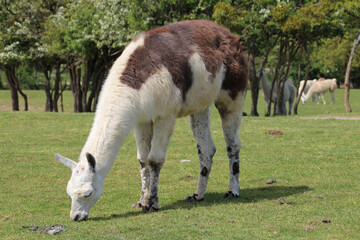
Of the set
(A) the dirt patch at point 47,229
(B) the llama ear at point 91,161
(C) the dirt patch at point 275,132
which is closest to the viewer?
(A) the dirt patch at point 47,229

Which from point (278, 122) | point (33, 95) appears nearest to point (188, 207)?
point (278, 122)

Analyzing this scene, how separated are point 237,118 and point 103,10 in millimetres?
19266

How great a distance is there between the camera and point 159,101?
714 centimetres

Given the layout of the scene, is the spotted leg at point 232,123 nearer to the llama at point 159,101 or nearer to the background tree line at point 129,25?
the llama at point 159,101

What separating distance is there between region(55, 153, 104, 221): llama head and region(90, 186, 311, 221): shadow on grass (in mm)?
526

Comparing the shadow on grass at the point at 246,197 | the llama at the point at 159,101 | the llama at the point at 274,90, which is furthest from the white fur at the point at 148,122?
the llama at the point at 274,90

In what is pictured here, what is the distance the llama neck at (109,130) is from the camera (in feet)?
21.7

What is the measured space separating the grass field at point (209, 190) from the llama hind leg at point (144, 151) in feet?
0.96

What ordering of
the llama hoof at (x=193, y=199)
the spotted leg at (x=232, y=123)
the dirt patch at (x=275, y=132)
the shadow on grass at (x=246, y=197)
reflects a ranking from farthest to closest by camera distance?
the dirt patch at (x=275, y=132) < the spotted leg at (x=232, y=123) < the llama hoof at (x=193, y=199) < the shadow on grass at (x=246, y=197)

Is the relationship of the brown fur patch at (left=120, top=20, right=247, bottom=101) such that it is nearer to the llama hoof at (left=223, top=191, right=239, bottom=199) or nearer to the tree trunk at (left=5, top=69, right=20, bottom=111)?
the llama hoof at (left=223, top=191, right=239, bottom=199)

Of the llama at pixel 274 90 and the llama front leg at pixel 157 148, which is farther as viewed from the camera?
the llama at pixel 274 90

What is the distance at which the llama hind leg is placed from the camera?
766cm

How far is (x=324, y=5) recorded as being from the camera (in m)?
21.3

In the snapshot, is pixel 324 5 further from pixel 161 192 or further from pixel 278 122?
pixel 161 192
